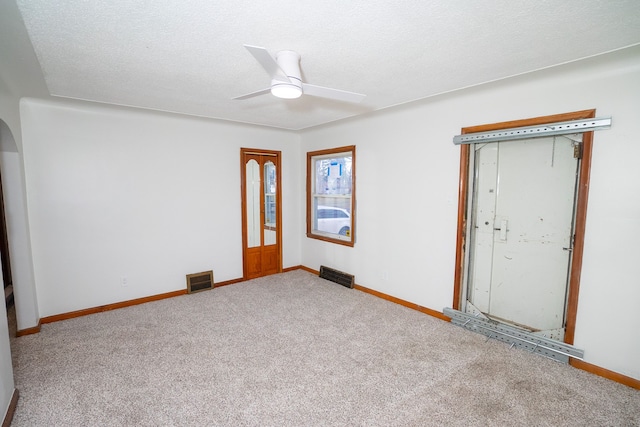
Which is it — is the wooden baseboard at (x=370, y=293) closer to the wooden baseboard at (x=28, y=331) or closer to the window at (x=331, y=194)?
the wooden baseboard at (x=28, y=331)

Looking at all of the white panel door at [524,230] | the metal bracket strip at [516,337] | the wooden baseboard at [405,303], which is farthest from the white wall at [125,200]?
the white panel door at [524,230]

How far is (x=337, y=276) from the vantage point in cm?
454

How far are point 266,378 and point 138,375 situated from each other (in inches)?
40.4

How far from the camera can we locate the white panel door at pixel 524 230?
2.58m

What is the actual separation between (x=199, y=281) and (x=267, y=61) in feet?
11.3

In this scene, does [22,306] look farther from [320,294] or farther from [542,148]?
[542,148]

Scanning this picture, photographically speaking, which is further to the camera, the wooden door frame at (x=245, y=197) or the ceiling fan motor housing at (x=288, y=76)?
the wooden door frame at (x=245, y=197)

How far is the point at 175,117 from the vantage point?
3869mm

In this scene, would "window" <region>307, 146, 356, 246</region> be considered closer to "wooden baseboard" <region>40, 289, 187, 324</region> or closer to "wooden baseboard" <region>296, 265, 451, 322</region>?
"wooden baseboard" <region>296, 265, 451, 322</region>

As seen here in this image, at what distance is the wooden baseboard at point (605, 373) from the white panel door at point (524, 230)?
0.30 metres

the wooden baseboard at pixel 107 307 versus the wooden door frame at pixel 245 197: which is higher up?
the wooden door frame at pixel 245 197

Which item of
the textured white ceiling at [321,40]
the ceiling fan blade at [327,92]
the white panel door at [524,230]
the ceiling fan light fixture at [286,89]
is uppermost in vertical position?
the textured white ceiling at [321,40]

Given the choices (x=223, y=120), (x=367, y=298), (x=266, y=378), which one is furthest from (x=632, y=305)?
(x=223, y=120)

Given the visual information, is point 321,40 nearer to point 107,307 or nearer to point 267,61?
point 267,61
